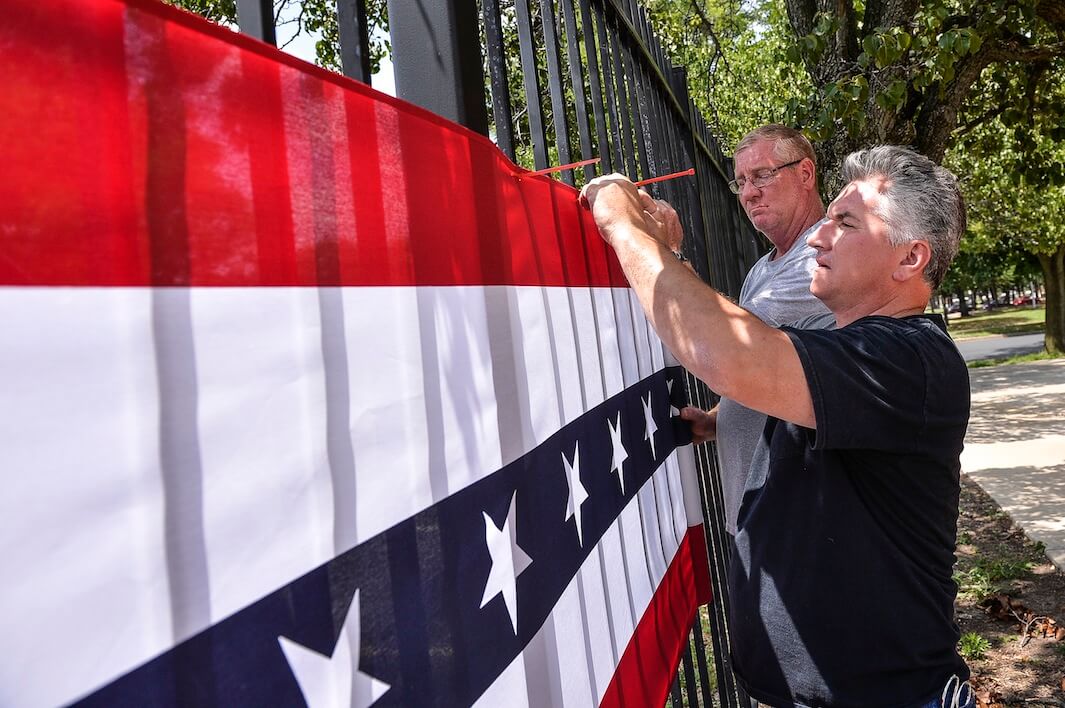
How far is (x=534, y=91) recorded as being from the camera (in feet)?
6.05

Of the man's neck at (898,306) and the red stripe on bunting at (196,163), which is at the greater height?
the red stripe on bunting at (196,163)

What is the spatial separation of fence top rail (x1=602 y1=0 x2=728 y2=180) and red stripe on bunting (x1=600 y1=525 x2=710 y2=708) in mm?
1541

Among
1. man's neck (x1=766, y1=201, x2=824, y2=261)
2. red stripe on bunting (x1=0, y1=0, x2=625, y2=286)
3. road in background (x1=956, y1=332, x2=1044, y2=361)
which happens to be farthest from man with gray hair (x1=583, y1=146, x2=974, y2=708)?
road in background (x1=956, y1=332, x2=1044, y2=361)

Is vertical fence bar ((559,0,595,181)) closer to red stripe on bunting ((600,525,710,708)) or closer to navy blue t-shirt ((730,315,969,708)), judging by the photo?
navy blue t-shirt ((730,315,969,708))

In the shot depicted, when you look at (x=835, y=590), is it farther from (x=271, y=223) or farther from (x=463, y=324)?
(x=271, y=223)

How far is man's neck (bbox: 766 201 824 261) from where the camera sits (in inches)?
125

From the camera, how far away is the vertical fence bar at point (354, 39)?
1174mm

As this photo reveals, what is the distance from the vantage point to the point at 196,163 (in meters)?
0.72

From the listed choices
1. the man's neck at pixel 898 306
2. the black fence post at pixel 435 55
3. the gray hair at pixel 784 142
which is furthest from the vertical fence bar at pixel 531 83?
the gray hair at pixel 784 142

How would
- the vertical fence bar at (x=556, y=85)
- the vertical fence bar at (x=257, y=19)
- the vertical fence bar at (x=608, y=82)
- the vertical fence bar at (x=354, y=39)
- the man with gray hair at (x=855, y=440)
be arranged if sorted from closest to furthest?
the vertical fence bar at (x=257, y=19) < the vertical fence bar at (x=354, y=39) < the man with gray hair at (x=855, y=440) < the vertical fence bar at (x=556, y=85) < the vertical fence bar at (x=608, y=82)

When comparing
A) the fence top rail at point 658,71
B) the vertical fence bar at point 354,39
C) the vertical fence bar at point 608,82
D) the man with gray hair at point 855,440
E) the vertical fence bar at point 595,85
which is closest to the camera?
the vertical fence bar at point 354,39

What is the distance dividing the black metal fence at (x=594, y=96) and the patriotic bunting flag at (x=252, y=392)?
163 mm

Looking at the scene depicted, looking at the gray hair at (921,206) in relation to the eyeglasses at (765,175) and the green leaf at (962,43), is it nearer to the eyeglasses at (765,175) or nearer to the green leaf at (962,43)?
the eyeglasses at (765,175)

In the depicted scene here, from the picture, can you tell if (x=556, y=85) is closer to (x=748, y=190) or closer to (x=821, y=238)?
(x=821, y=238)
